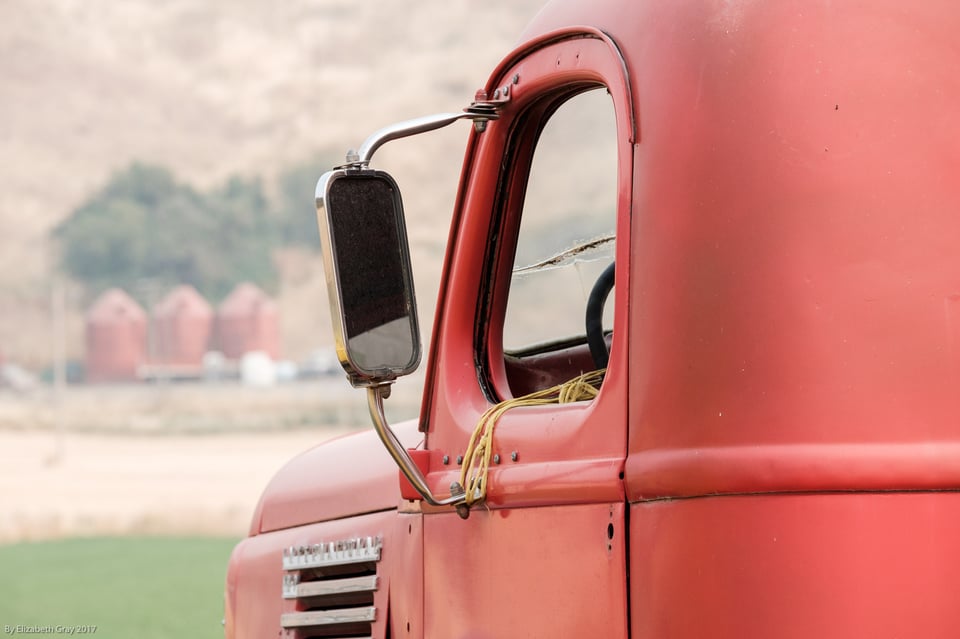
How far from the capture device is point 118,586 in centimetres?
1939

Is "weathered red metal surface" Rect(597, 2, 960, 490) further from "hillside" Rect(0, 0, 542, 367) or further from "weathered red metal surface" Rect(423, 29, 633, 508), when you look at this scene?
"hillside" Rect(0, 0, 542, 367)

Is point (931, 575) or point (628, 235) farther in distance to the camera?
point (628, 235)

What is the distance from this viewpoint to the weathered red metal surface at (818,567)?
188 centimetres

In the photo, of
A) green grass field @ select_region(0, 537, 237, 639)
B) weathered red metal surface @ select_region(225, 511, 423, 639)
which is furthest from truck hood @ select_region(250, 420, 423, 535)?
green grass field @ select_region(0, 537, 237, 639)

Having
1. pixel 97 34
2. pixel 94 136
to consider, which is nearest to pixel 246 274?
pixel 94 136

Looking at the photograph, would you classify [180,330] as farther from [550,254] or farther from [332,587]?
[550,254]

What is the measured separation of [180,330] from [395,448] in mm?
70864

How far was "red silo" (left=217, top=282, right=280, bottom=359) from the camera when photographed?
72.1m

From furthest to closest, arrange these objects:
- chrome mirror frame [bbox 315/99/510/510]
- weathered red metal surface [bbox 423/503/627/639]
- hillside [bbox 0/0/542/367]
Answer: hillside [bbox 0/0/542/367] → chrome mirror frame [bbox 315/99/510/510] → weathered red metal surface [bbox 423/503/627/639]

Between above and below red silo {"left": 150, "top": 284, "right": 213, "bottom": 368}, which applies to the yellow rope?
below

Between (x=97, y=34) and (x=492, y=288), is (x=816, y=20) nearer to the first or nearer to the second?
(x=492, y=288)

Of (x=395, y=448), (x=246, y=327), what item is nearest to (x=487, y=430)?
(x=395, y=448)

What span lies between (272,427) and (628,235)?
58532 mm

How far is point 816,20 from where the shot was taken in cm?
208
